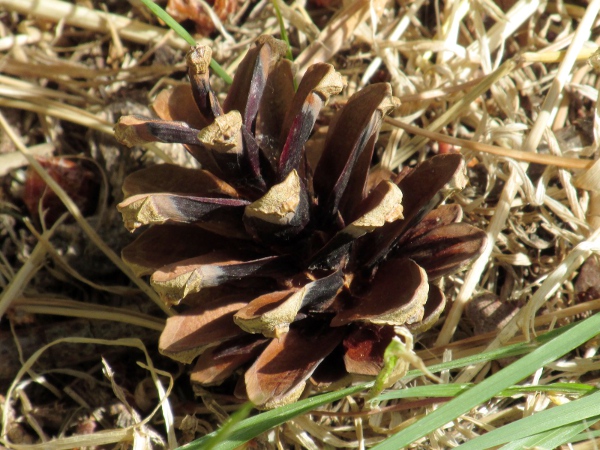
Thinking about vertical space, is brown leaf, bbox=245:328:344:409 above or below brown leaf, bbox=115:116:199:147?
below

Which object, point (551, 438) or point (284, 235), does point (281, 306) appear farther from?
point (551, 438)

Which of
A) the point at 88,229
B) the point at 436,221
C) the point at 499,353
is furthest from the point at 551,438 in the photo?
the point at 88,229

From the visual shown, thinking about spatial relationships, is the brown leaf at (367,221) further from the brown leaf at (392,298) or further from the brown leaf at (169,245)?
the brown leaf at (169,245)

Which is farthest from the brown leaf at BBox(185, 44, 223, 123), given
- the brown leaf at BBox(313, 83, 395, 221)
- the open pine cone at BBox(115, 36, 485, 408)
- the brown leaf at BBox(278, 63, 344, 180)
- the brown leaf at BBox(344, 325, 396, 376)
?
the brown leaf at BBox(344, 325, 396, 376)

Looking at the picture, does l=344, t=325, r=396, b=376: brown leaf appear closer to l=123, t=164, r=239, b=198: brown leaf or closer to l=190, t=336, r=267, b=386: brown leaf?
l=190, t=336, r=267, b=386: brown leaf

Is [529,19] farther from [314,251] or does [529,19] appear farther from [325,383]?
[325,383]

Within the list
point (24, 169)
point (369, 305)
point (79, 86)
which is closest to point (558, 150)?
point (369, 305)
